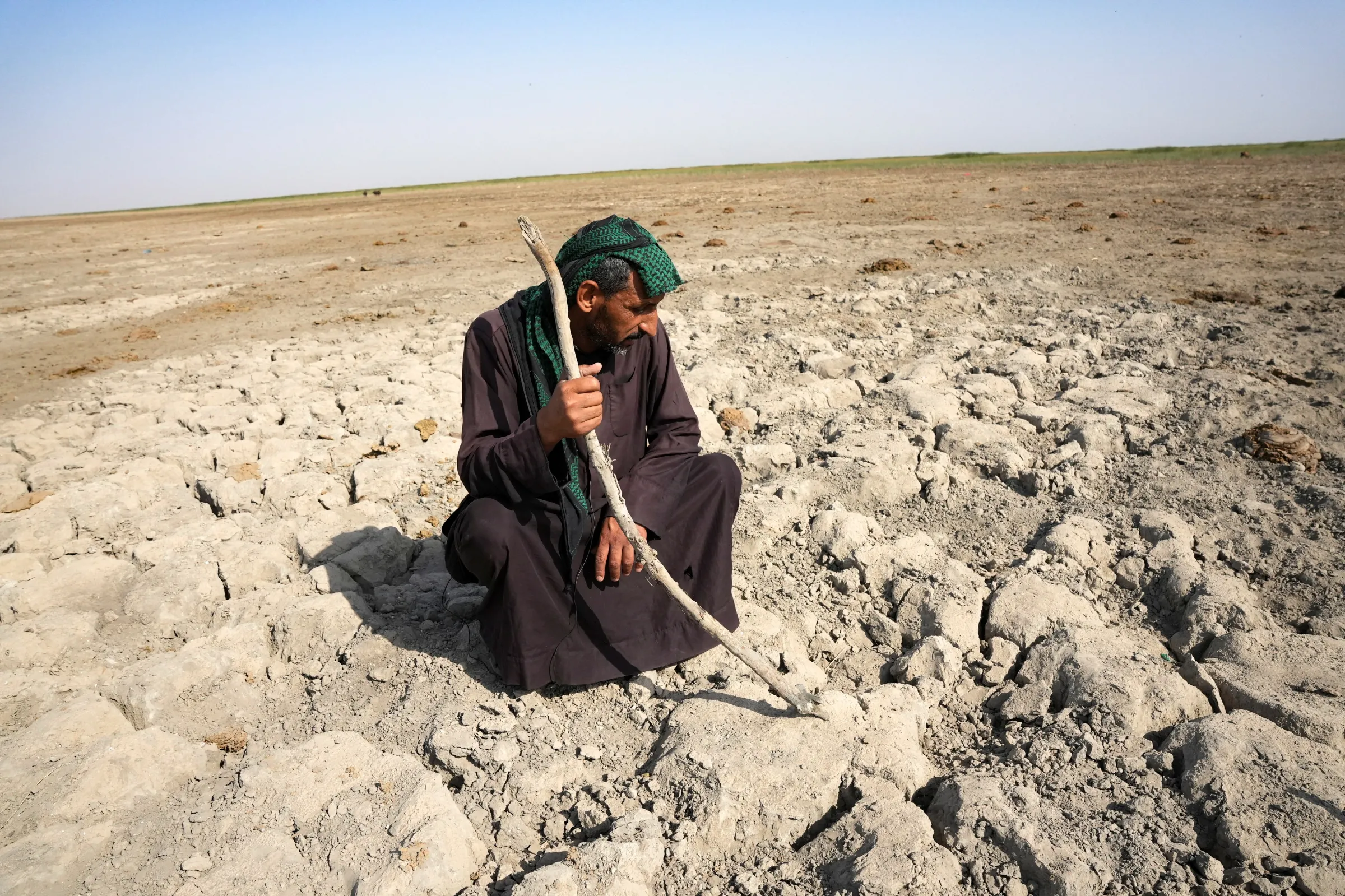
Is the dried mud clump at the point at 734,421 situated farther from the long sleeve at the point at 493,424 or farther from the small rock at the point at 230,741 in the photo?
the small rock at the point at 230,741

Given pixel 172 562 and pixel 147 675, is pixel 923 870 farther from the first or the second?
pixel 172 562

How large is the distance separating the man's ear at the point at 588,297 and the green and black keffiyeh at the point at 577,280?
0.01 m

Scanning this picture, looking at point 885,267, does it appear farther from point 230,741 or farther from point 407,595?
point 230,741

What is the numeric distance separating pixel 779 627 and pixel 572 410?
1.06 metres

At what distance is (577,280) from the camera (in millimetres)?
2078

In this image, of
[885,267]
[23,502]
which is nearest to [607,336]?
[23,502]

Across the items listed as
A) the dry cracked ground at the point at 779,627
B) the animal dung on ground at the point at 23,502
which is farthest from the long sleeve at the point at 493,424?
the animal dung on ground at the point at 23,502

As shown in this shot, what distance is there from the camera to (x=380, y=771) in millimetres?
1949

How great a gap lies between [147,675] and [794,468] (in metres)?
2.40

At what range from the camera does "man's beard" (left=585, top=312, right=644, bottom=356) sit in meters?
2.13

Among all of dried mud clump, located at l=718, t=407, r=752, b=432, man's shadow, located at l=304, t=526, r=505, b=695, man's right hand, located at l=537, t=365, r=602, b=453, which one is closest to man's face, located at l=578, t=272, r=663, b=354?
man's right hand, located at l=537, t=365, r=602, b=453

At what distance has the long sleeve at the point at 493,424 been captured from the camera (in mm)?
2041

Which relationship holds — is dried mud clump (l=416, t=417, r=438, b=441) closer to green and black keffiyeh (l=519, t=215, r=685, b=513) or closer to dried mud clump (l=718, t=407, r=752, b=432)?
dried mud clump (l=718, t=407, r=752, b=432)

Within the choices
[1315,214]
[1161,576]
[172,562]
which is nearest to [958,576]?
[1161,576]
